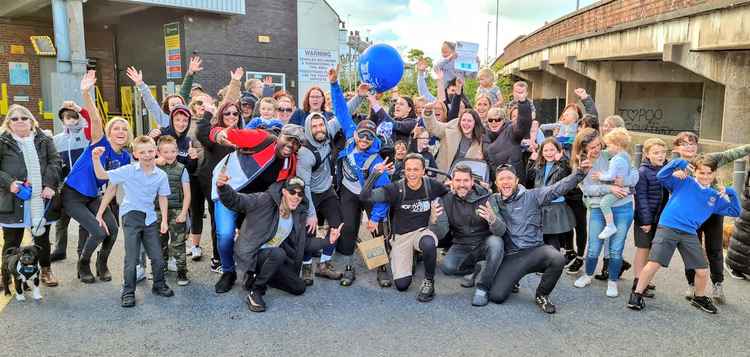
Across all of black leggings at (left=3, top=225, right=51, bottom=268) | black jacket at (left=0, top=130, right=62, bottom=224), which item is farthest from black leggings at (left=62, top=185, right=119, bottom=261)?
black leggings at (left=3, top=225, right=51, bottom=268)

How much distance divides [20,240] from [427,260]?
387 cm

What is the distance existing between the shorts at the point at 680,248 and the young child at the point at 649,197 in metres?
0.39

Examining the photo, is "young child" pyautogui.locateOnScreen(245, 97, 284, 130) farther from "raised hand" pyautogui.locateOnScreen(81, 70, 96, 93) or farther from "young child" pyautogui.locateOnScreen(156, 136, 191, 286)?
"raised hand" pyautogui.locateOnScreen(81, 70, 96, 93)

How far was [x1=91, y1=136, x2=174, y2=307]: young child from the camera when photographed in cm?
478

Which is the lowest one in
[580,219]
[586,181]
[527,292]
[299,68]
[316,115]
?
[527,292]

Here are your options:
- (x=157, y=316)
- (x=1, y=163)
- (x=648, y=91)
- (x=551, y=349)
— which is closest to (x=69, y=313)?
(x=157, y=316)

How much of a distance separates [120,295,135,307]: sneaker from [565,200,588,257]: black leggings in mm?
4420

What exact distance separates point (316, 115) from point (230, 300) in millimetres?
1957

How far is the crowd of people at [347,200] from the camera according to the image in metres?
4.80

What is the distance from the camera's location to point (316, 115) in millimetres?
5336

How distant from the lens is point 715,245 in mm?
4906

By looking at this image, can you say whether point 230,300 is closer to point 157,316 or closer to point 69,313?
point 157,316

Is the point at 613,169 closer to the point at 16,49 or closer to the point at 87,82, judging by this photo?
the point at 87,82

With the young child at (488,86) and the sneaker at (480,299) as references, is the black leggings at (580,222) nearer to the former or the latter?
the sneaker at (480,299)
